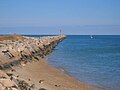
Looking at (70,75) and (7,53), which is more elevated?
(7,53)

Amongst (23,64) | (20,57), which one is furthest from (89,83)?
(20,57)

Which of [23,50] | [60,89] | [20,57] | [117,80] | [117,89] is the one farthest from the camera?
[23,50]

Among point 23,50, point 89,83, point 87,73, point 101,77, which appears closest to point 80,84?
point 89,83

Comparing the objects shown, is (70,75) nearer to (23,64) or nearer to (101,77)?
(101,77)

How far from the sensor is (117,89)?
14453 mm

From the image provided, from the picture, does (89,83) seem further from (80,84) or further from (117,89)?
(117,89)

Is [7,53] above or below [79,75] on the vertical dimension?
above

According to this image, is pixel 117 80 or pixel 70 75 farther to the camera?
pixel 70 75

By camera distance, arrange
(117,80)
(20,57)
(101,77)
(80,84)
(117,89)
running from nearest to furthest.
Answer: (117,89), (80,84), (117,80), (101,77), (20,57)

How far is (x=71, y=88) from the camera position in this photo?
14.1 metres

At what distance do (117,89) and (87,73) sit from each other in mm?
5312

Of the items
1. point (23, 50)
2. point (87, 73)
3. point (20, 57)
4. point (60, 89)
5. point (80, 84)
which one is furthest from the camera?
point (23, 50)

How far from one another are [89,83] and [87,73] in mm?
3621

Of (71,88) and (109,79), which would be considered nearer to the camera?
(71,88)
